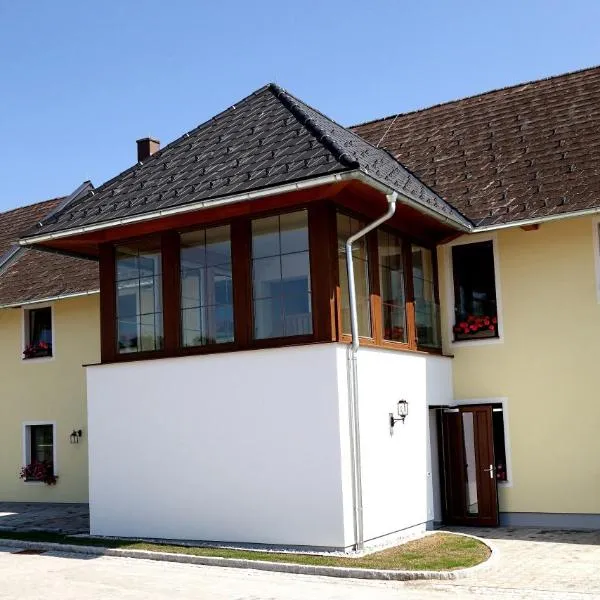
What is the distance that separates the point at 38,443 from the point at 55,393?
1.31 metres

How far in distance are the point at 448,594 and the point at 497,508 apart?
17.1ft

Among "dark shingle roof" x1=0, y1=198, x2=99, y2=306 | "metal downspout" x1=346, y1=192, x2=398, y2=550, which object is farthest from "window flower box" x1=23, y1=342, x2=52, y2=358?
"metal downspout" x1=346, y1=192, x2=398, y2=550

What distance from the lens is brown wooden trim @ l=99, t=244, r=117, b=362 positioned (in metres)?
14.6

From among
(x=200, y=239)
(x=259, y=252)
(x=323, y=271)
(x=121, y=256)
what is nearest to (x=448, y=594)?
(x=323, y=271)

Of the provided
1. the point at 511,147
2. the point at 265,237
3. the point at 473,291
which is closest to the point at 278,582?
the point at 265,237

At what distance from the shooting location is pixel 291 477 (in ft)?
41.6

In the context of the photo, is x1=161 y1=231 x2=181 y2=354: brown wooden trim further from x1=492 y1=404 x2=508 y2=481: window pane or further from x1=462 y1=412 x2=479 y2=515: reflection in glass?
x1=492 y1=404 x2=508 y2=481: window pane

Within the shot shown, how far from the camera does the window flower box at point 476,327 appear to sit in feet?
51.0

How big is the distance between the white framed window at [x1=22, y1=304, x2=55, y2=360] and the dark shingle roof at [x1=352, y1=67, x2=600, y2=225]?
8117 millimetres

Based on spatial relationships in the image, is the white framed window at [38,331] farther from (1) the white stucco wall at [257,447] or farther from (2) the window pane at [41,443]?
(1) the white stucco wall at [257,447]

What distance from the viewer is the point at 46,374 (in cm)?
2052

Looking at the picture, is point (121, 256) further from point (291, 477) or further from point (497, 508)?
point (497, 508)

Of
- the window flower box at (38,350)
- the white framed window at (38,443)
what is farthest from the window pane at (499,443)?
the window flower box at (38,350)

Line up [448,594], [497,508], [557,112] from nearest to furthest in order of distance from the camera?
1. [448,594]
2. [497,508]
3. [557,112]
